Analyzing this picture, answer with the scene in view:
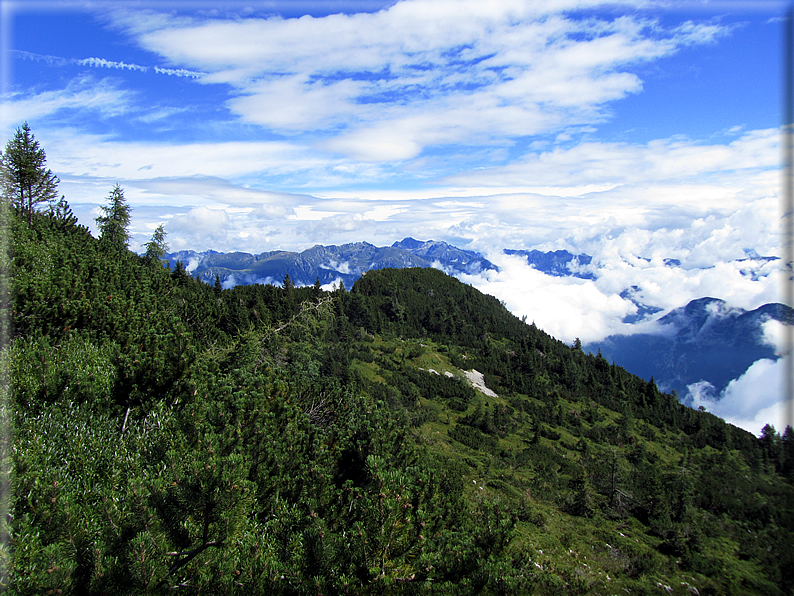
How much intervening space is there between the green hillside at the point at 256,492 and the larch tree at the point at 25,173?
20144 mm

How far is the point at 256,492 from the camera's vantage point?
11016mm

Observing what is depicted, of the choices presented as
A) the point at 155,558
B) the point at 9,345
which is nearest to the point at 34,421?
the point at 9,345

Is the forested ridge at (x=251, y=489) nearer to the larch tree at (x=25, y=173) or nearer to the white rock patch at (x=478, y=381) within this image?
the larch tree at (x=25, y=173)

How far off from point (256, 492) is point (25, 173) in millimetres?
53843

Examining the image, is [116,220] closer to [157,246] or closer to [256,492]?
[157,246]

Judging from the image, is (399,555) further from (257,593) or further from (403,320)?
(403,320)

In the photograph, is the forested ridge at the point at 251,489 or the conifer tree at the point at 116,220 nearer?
the forested ridge at the point at 251,489

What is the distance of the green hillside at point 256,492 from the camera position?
641 cm

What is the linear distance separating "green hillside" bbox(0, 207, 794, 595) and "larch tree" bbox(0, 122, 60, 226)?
20.1m

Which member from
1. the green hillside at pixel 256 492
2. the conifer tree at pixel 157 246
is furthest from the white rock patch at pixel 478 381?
the conifer tree at pixel 157 246

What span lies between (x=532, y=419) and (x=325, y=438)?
59.8 meters

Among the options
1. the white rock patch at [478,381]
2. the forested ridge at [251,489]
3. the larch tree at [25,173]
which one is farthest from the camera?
the white rock patch at [478,381]

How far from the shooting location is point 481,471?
104ft

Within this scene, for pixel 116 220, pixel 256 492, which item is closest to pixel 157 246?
pixel 116 220
